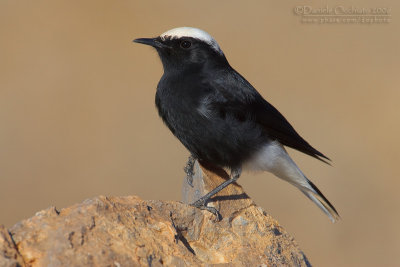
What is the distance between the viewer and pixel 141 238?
147 inches

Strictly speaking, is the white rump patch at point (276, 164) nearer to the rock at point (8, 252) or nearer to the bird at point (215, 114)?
the bird at point (215, 114)

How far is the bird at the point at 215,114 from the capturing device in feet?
19.5

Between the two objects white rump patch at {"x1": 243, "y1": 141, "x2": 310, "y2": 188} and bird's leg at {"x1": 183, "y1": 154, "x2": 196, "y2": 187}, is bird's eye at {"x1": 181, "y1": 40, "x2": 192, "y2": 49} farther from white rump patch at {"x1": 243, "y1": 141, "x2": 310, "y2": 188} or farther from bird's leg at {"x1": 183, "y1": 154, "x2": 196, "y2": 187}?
white rump patch at {"x1": 243, "y1": 141, "x2": 310, "y2": 188}

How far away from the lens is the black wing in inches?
241

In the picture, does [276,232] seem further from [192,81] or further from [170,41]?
[170,41]

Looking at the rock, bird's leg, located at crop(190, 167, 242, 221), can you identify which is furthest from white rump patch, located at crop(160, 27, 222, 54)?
the rock

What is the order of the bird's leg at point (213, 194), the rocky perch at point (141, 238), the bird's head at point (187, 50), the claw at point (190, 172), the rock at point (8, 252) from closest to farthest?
the rock at point (8, 252), the rocky perch at point (141, 238), the bird's leg at point (213, 194), the claw at point (190, 172), the bird's head at point (187, 50)

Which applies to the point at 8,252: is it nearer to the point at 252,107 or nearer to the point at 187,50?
the point at 252,107

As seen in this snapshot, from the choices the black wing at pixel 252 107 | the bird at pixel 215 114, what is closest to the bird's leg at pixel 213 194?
the bird at pixel 215 114

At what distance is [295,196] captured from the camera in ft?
37.4

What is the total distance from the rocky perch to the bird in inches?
46.6

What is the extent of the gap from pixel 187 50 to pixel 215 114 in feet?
2.91

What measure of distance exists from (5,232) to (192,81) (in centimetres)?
301

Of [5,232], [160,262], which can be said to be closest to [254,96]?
[160,262]
